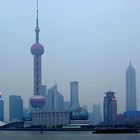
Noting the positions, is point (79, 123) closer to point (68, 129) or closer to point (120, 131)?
point (68, 129)

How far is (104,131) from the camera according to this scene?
132875mm

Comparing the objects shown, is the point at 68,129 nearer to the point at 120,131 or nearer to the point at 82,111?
the point at 82,111

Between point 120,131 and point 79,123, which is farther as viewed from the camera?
point 79,123

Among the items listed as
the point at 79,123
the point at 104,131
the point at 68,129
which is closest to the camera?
the point at 104,131

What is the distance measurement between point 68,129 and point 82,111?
26.8 metres

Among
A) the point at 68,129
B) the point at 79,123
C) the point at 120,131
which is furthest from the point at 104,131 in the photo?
the point at 79,123

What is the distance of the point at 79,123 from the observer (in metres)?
194

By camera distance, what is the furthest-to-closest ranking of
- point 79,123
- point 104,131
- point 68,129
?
point 79,123 < point 68,129 < point 104,131

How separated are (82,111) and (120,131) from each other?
64976 mm

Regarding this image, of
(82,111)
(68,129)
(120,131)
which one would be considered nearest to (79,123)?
(82,111)

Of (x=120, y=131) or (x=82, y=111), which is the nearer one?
(x=120, y=131)

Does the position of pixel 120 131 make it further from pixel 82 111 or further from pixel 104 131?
pixel 82 111

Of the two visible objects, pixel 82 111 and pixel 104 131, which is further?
pixel 82 111

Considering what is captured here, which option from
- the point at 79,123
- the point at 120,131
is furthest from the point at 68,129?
the point at 120,131
